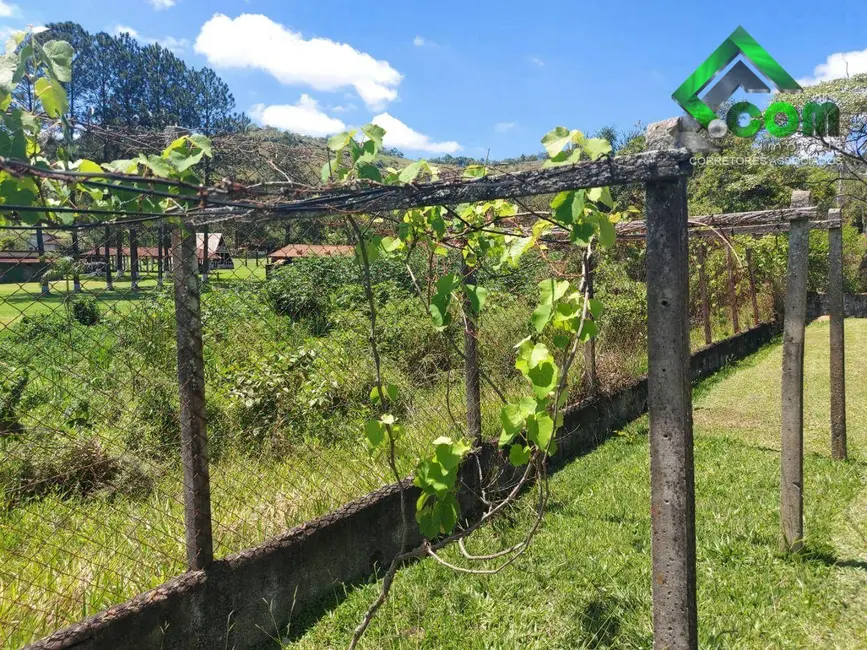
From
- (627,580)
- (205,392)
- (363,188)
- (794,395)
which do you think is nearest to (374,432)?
(363,188)

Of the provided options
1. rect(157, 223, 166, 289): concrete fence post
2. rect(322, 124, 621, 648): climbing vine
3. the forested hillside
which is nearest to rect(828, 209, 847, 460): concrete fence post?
rect(322, 124, 621, 648): climbing vine

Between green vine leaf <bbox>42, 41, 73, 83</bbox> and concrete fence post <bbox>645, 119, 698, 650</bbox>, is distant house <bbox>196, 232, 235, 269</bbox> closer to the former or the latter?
green vine leaf <bbox>42, 41, 73, 83</bbox>

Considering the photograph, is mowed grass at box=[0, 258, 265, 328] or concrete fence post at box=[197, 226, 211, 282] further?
concrete fence post at box=[197, 226, 211, 282]

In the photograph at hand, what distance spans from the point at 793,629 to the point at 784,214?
277 cm

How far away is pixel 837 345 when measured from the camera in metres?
5.18

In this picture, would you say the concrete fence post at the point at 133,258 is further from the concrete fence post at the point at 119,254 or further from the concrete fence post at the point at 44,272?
the concrete fence post at the point at 44,272

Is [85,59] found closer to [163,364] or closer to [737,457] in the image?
[163,364]

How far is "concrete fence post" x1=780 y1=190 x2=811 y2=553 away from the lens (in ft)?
12.0

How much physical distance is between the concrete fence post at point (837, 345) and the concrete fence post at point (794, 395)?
171cm

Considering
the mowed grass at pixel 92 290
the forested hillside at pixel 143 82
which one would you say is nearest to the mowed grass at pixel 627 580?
the mowed grass at pixel 92 290

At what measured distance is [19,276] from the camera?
246cm

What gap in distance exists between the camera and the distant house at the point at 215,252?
→ 9.09 feet

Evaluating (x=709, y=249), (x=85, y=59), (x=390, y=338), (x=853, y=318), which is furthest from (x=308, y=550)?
(x=85, y=59)

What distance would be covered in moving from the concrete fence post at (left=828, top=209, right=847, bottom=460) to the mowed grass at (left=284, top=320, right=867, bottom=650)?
23 cm
